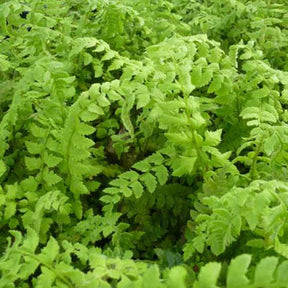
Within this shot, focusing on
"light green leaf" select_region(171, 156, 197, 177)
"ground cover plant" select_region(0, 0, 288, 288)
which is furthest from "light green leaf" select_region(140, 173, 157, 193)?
"light green leaf" select_region(171, 156, 197, 177)

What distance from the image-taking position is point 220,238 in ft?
5.30

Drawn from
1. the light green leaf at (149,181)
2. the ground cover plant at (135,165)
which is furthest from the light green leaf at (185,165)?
the light green leaf at (149,181)

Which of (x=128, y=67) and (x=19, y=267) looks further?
(x=128, y=67)

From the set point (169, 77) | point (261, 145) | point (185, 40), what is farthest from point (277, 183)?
point (185, 40)

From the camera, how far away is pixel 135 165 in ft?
6.44

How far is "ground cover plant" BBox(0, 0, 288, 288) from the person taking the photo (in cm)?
158

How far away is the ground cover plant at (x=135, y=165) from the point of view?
1.58 metres

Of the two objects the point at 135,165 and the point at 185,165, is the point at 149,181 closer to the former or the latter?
the point at 135,165

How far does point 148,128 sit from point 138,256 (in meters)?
0.49

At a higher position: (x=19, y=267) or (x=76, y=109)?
→ (x=76, y=109)

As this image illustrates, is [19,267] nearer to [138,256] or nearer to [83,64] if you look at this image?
[138,256]

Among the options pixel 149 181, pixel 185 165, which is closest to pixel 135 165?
pixel 149 181

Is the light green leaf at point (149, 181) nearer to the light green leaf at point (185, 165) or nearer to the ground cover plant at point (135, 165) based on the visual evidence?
the ground cover plant at point (135, 165)

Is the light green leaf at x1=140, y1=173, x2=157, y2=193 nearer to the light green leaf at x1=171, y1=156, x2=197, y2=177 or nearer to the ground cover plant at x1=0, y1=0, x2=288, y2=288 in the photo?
the ground cover plant at x1=0, y1=0, x2=288, y2=288
